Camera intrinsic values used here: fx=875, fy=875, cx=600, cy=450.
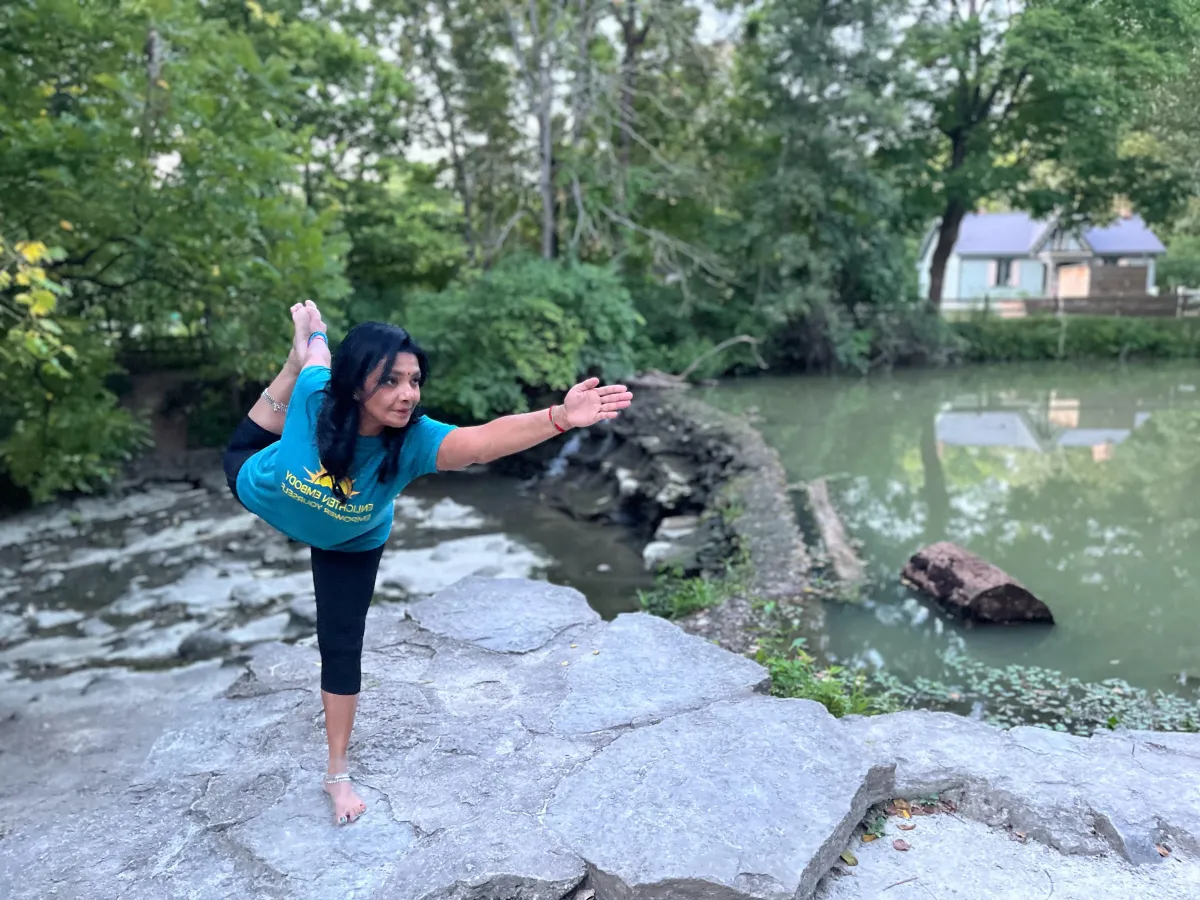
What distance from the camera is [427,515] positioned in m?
9.77

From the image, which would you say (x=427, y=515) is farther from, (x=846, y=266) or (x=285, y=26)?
(x=846, y=266)

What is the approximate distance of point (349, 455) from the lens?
90.0 inches

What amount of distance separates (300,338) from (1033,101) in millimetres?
11894

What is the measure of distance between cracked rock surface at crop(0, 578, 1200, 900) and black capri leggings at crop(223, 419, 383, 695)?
1.35 ft

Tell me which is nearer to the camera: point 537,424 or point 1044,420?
point 537,424

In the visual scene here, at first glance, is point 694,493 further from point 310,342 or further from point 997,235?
point 997,235

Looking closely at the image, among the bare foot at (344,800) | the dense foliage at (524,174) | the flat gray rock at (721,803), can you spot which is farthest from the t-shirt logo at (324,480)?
the dense foliage at (524,174)

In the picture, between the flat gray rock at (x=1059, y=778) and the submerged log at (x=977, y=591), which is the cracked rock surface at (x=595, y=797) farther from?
the submerged log at (x=977, y=591)

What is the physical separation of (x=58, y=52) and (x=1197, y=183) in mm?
8027

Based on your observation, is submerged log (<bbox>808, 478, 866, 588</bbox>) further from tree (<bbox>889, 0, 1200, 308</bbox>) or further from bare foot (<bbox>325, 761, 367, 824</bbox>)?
bare foot (<bbox>325, 761, 367, 824</bbox>)

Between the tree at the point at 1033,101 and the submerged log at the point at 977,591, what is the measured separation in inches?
108

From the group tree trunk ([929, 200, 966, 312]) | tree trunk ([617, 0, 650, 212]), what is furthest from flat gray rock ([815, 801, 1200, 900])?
tree trunk ([929, 200, 966, 312])

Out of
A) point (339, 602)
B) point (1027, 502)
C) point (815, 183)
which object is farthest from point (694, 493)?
point (815, 183)

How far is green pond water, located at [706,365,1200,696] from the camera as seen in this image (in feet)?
16.0
